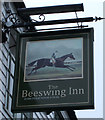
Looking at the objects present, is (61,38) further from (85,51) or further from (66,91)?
(66,91)

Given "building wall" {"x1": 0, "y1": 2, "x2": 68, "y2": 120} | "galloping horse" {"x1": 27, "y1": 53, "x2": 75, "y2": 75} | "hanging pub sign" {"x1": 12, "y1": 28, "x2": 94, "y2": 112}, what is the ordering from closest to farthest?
1. "hanging pub sign" {"x1": 12, "y1": 28, "x2": 94, "y2": 112}
2. "galloping horse" {"x1": 27, "y1": 53, "x2": 75, "y2": 75}
3. "building wall" {"x1": 0, "y1": 2, "x2": 68, "y2": 120}

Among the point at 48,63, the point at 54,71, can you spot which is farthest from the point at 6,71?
the point at 54,71

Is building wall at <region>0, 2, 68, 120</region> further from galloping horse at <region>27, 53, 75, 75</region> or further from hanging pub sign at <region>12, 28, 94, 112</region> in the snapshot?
galloping horse at <region>27, 53, 75, 75</region>

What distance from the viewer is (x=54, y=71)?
11523 mm

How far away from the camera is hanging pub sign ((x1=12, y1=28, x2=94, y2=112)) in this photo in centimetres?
1094

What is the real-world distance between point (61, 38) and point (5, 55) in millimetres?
3268

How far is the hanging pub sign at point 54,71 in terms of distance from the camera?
35.9 ft

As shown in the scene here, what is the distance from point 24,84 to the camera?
450 inches

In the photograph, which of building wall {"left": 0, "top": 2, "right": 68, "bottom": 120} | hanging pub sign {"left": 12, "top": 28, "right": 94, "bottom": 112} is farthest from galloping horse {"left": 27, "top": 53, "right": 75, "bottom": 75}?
building wall {"left": 0, "top": 2, "right": 68, "bottom": 120}

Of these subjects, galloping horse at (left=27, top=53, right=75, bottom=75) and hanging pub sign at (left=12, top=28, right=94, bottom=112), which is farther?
galloping horse at (left=27, top=53, right=75, bottom=75)

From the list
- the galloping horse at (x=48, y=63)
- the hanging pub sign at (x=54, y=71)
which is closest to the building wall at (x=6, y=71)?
the hanging pub sign at (x=54, y=71)

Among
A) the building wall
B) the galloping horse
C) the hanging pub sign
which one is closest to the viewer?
the hanging pub sign

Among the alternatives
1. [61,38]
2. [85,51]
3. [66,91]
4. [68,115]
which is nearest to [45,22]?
[61,38]

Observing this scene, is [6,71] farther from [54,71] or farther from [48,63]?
[54,71]
